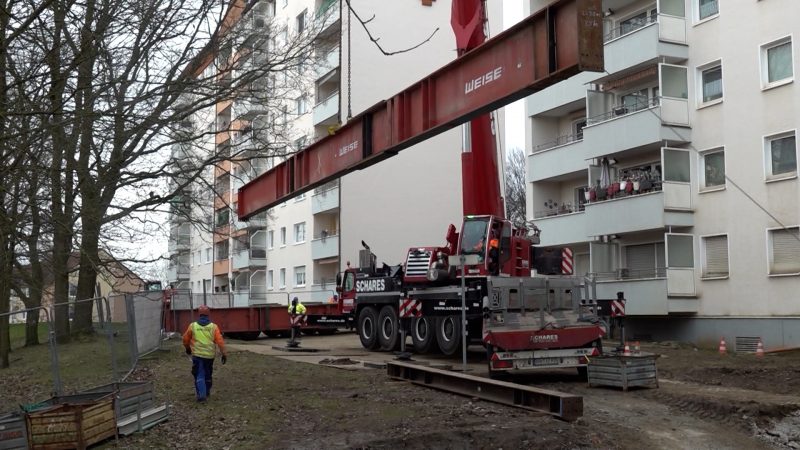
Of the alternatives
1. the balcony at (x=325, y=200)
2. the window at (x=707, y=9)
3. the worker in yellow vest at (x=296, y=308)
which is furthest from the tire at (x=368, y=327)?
the balcony at (x=325, y=200)

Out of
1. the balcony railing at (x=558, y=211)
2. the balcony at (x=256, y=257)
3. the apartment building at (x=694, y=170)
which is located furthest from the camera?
the balcony at (x=256, y=257)

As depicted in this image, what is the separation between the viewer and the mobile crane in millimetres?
8625

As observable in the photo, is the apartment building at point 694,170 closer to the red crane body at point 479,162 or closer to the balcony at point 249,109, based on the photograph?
the red crane body at point 479,162

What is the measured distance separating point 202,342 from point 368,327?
10.9 metres

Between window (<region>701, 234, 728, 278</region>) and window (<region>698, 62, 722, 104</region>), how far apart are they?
4379 mm

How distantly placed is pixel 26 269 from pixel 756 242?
19.3m

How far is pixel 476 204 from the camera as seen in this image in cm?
1723

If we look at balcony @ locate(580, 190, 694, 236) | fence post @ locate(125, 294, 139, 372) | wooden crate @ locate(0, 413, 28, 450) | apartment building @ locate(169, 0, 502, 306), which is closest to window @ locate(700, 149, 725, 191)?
balcony @ locate(580, 190, 694, 236)

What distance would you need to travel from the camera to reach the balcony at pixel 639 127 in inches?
977

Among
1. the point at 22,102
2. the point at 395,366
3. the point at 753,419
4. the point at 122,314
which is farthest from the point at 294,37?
the point at 753,419

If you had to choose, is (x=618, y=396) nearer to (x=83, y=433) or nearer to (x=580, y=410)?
(x=580, y=410)

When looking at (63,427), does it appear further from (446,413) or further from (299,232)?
(299,232)

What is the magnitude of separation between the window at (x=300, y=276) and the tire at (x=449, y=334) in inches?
1117

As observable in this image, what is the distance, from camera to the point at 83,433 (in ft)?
29.0
